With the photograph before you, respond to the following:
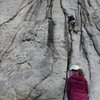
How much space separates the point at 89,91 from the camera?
32.6 ft

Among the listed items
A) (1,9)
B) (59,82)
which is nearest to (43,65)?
(59,82)

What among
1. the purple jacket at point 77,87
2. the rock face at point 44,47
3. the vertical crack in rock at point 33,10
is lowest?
the purple jacket at point 77,87

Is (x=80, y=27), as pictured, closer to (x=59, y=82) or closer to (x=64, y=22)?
(x=64, y=22)

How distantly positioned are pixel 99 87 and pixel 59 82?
4.43 feet

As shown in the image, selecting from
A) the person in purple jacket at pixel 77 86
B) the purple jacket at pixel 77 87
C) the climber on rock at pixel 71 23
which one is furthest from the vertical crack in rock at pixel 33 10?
the purple jacket at pixel 77 87

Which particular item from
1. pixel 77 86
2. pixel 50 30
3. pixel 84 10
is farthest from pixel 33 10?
pixel 77 86

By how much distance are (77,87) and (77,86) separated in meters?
0.03

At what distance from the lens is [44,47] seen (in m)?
10.4

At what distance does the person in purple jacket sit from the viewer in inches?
357

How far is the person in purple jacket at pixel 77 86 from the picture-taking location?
9070 millimetres

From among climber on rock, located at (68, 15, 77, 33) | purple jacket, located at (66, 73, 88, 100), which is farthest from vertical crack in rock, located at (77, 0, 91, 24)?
purple jacket, located at (66, 73, 88, 100)

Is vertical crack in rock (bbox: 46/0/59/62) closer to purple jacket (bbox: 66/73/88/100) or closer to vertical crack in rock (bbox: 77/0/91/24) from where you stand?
Answer: purple jacket (bbox: 66/73/88/100)

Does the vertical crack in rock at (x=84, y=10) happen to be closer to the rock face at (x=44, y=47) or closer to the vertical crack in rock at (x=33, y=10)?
the rock face at (x=44, y=47)

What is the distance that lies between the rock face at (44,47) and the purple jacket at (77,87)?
24cm
